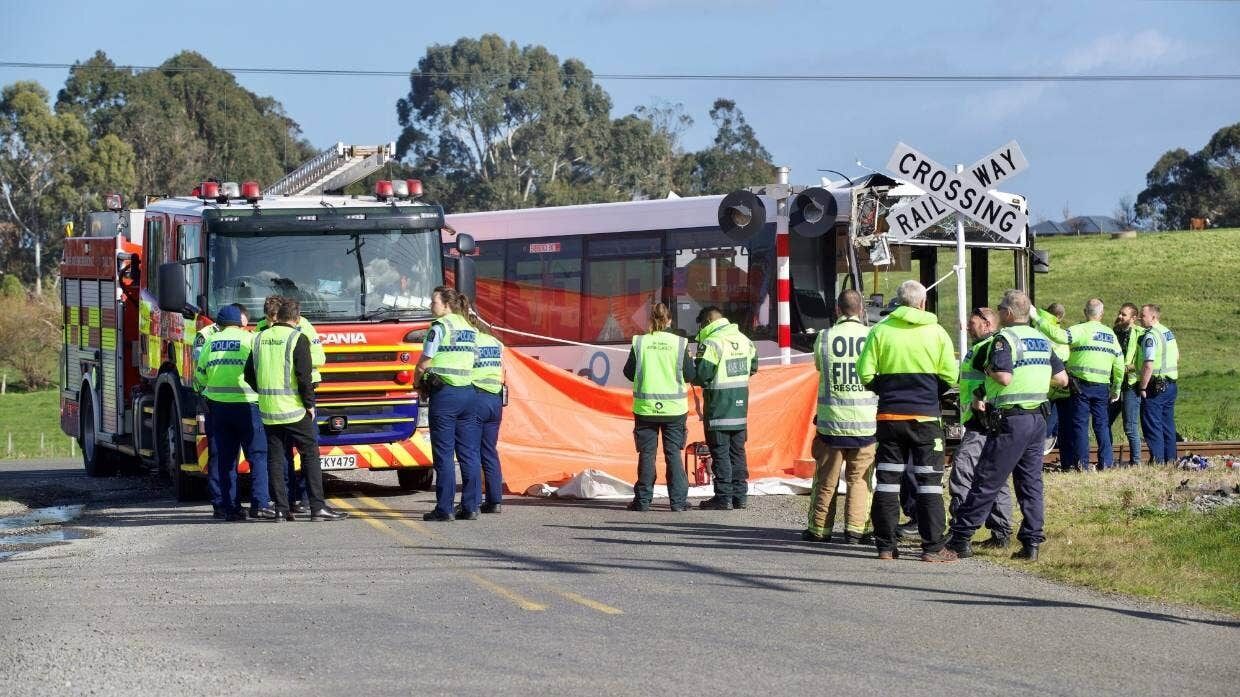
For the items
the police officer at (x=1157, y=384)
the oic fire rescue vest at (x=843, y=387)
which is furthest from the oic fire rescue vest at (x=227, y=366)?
the police officer at (x=1157, y=384)

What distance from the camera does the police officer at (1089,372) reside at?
1736 centimetres

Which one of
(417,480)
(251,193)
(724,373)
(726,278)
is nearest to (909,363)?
(724,373)

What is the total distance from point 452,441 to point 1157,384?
8261mm

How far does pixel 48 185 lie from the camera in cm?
8050

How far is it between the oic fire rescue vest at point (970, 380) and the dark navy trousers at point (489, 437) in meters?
3.89

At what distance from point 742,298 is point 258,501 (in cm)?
666

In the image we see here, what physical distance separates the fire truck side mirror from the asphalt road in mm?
2315

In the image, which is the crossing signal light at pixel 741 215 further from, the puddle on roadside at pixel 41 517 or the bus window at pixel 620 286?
the puddle on roadside at pixel 41 517

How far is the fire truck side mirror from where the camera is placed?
14.7 meters

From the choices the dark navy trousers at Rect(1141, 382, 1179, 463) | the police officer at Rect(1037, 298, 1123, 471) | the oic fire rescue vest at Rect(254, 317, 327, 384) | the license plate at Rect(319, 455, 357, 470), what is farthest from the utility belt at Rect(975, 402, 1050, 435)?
the dark navy trousers at Rect(1141, 382, 1179, 463)

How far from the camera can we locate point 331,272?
15.4 metres

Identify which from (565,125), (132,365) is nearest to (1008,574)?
(132,365)

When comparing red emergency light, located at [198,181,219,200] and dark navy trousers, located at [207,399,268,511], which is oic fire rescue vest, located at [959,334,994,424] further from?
red emergency light, located at [198,181,219,200]

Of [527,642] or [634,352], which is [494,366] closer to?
[634,352]
